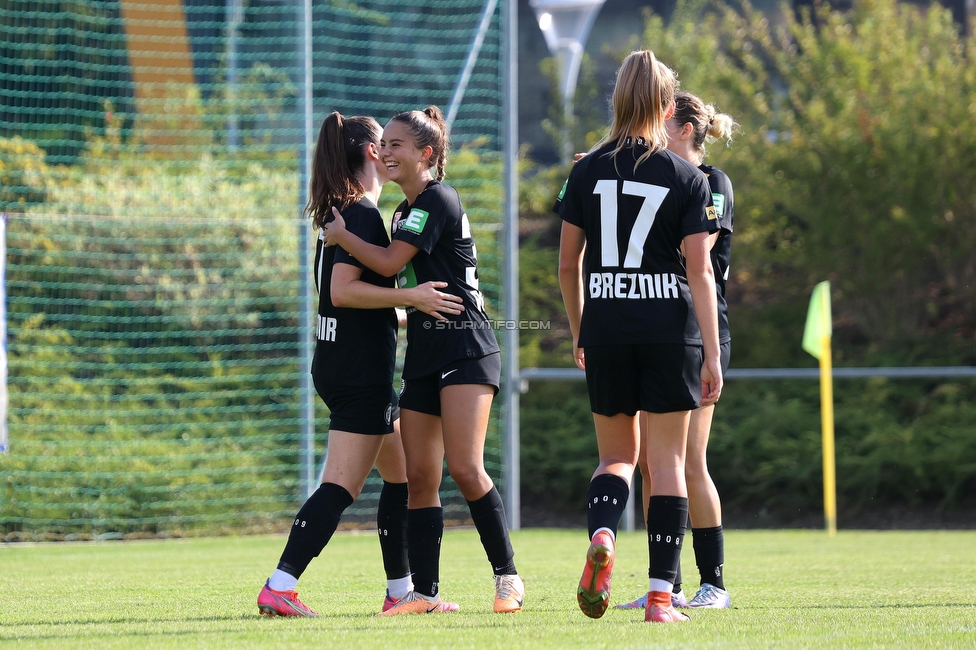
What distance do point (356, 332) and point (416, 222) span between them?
17.5 inches

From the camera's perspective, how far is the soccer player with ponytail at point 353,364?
3.98m

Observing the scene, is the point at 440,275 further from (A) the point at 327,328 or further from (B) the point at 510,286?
(B) the point at 510,286

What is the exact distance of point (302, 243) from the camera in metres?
9.48

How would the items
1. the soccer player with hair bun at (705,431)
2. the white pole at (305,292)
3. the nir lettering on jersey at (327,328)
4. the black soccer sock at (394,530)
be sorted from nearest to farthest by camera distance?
1. the nir lettering on jersey at (327,328)
2. the black soccer sock at (394,530)
3. the soccer player with hair bun at (705,431)
4. the white pole at (305,292)

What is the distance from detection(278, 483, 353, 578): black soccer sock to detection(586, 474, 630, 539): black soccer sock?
2.81 ft

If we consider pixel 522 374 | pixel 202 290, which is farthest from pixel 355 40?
pixel 522 374

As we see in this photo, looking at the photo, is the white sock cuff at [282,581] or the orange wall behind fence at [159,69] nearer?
the white sock cuff at [282,581]

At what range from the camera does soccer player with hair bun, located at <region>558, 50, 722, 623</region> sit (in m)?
3.75

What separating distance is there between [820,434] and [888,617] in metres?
7.22

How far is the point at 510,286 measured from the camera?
31.8 feet

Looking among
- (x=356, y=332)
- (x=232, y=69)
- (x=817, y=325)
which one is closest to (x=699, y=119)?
(x=356, y=332)

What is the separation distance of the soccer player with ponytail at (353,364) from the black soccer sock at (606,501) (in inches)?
28.5

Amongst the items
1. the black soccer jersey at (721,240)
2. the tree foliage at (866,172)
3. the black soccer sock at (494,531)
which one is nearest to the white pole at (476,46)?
the tree foliage at (866,172)

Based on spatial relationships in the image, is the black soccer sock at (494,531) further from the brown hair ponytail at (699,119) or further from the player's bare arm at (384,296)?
the brown hair ponytail at (699,119)
